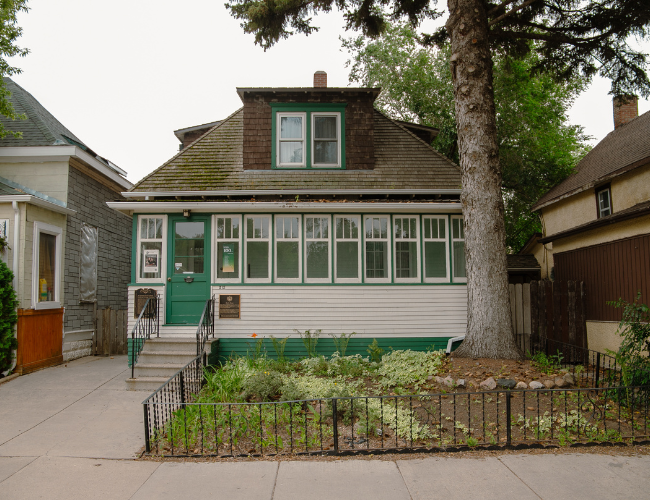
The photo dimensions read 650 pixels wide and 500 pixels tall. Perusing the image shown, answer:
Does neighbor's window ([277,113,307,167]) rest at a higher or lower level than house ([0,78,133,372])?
higher

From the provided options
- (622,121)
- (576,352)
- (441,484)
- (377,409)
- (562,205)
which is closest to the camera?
(441,484)

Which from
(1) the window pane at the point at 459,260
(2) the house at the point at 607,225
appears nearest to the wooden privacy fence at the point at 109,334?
(1) the window pane at the point at 459,260

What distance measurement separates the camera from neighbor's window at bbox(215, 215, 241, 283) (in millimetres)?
10516

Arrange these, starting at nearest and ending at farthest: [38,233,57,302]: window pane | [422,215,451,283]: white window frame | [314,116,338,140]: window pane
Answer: [422,215,451,283]: white window frame < [38,233,57,302]: window pane < [314,116,338,140]: window pane

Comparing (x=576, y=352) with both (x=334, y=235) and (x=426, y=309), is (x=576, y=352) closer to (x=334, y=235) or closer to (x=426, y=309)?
(x=426, y=309)

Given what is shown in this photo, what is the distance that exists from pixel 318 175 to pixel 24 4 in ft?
24.6

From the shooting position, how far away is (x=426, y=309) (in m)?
10.6

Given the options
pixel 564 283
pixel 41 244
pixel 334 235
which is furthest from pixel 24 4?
pixel 564 283

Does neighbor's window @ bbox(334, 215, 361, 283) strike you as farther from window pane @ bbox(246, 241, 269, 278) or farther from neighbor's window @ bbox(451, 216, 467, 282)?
neighbor's window @ bbox(451, 216, 467, 282)

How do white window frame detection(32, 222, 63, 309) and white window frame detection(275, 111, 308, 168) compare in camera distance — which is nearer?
white window frame detection(32, 222, 63, 309)

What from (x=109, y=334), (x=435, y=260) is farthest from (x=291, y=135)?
(x=109, y=334)

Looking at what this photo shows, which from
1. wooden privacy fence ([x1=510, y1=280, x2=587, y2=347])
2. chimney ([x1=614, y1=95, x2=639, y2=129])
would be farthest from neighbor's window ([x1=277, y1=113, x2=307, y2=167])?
chimney ([x1=614, y1=95, x2=639, y2=129])

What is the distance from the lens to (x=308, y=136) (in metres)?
11.6

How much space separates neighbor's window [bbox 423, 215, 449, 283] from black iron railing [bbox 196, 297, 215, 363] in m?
4.69
